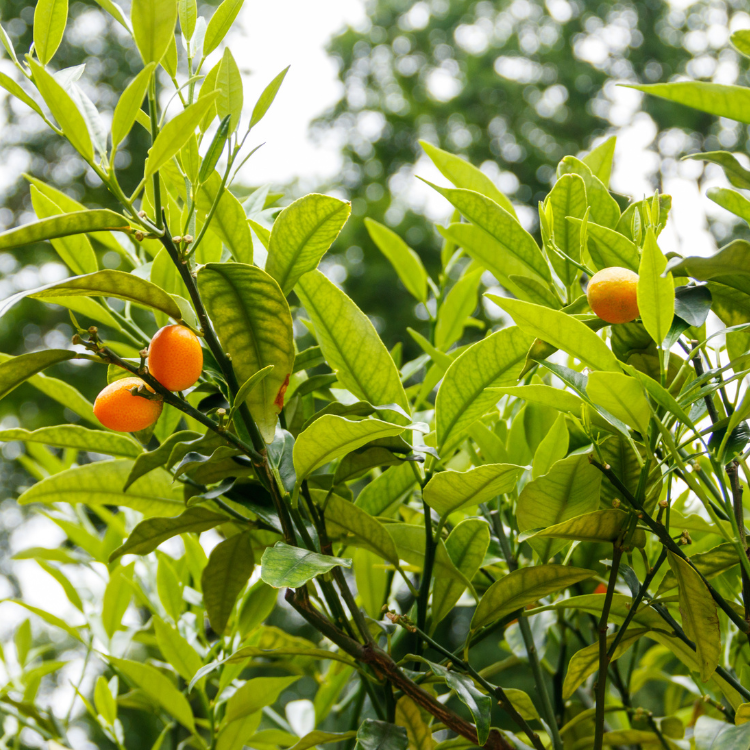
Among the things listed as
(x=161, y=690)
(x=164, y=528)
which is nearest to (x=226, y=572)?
(x=164, y=528)

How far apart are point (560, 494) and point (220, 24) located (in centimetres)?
28

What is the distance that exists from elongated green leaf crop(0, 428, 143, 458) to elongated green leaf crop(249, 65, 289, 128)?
191 millimetres

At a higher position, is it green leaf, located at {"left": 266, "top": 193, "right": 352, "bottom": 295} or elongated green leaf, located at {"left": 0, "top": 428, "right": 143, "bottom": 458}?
green leaf, located at {"left": 266, "top": 193, "right": 352, "bottom": 295}

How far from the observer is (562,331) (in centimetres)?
28

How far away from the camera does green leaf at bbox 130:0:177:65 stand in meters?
0.27

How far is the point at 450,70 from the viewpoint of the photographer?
7184 millimetres

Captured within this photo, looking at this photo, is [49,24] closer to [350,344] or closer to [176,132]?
[176,132]

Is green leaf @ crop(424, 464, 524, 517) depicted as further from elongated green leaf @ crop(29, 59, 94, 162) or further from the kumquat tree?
elongated green leaf @ crop(29, 59, 94, 162)

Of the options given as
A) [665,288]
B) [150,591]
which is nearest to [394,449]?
[665,288]

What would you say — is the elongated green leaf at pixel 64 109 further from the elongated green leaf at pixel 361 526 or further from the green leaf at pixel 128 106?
the elongated green leaf at pixel 361 526

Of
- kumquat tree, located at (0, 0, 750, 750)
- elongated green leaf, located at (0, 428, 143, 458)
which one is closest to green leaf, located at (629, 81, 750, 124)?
kumquat tree, located at (0, 0, 750, 750)

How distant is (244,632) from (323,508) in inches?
6.7

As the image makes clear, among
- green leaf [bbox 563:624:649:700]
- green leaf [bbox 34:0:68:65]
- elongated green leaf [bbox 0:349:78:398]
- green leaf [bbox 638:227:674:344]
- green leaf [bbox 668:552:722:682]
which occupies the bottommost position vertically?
green leaf [bbox 563:624:649:700]

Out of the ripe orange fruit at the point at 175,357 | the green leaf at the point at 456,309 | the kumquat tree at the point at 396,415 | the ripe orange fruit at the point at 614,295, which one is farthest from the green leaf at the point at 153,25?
the green leaf at the point at 456,309
